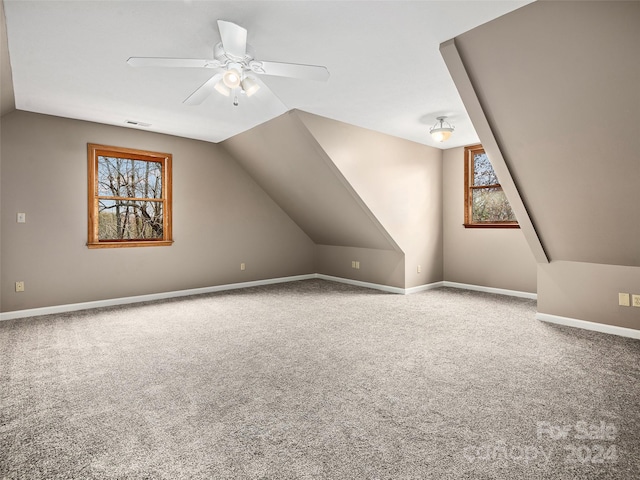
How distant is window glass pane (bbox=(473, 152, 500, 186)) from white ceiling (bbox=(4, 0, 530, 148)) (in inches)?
51.8

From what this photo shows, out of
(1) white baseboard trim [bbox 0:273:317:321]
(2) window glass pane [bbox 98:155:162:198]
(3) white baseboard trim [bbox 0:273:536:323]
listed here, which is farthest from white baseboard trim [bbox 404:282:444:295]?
(2) window glass pane [bbox 98:155:162:198]

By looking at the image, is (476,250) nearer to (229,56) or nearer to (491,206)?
(491,206)

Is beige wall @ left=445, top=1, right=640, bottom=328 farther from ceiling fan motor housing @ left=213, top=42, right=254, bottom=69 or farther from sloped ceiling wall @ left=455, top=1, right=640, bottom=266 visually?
ceiling fan motor housing @ left=213, top=42, right=254, bottom=69

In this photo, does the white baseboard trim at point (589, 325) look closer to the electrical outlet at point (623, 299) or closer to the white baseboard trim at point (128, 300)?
the electrical outlet at point (623, 299)

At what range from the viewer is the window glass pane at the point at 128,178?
4.77 m

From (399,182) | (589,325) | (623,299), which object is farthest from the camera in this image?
(399,182)

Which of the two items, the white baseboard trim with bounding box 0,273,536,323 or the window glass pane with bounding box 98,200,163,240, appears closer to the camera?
the white baseboard trim with bounding box 0,273,536,323

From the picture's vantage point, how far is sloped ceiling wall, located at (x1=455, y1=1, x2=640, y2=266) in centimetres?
207

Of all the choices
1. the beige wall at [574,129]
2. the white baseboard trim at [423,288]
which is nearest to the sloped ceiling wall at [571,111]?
the beige wall at [574,129]

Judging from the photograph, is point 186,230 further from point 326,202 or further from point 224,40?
point 224,40

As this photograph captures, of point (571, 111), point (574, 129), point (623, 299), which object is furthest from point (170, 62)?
point (623, 299)

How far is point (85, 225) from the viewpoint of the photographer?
4.49 metres

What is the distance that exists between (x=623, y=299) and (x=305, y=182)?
3.82 metres

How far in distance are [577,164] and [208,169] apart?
183 inches
